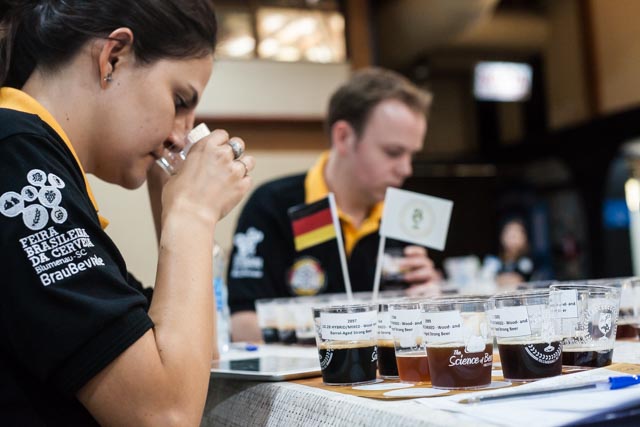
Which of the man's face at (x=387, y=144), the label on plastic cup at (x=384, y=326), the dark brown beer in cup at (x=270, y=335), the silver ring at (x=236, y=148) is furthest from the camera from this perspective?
the man's face at (x=387, y=144)

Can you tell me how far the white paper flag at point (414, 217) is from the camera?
5.32ft

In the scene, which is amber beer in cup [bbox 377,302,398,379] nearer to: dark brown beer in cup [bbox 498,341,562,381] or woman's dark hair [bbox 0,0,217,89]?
dark brown beer in cup [bbox 498,341,562,381]

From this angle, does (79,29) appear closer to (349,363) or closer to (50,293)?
(50,293)

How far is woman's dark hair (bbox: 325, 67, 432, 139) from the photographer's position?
2.71m

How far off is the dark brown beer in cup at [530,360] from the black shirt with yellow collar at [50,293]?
0.45m

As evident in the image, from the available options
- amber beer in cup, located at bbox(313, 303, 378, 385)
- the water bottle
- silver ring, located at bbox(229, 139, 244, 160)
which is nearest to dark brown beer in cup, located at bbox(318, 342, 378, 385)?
amber beer in cup, located at bbox(313, 303, 378, 385)

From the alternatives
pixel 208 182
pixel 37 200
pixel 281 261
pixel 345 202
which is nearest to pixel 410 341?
pixel 208 182

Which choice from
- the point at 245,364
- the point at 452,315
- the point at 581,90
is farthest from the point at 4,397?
the point at 581,90

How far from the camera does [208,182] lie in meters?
1.21

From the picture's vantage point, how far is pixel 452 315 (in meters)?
0.97

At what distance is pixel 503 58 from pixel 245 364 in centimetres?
608

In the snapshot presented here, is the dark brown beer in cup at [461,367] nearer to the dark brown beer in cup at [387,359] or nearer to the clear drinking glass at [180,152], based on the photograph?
the dark brown beer in cup at [387,359]

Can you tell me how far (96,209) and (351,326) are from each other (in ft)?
1.29

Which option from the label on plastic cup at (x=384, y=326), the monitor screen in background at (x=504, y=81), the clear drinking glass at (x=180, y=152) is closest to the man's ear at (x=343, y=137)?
the clear drinking glass at (x=180, y=152)
